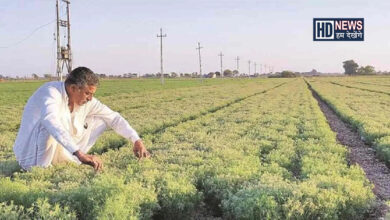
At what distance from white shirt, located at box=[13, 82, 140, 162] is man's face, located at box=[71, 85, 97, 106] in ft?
0.63

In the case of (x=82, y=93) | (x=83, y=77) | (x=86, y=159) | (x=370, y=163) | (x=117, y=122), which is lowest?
(x=370, y=163)

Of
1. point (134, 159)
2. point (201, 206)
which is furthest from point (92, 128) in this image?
point (201, 206)

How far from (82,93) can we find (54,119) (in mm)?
809

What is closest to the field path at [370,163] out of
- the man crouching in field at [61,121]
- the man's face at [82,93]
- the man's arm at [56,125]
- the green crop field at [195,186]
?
the green crop field at [195,186]

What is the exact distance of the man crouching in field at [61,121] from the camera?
23.8 feet

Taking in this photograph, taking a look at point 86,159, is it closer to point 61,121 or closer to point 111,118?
point 61,121

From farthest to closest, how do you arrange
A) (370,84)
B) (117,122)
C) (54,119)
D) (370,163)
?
(370,84) → (370,163) → (117,122) → (54,119)

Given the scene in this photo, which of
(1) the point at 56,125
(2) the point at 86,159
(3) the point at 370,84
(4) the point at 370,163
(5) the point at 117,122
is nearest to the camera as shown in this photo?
(2) the point at 86,159

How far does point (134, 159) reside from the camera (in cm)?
944

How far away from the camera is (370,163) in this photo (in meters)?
11.9

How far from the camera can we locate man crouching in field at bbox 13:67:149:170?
724 cm

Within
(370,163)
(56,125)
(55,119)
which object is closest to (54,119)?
(55,119)

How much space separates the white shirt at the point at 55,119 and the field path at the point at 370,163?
4.67 metres

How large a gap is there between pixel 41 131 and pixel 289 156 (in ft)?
18.8
